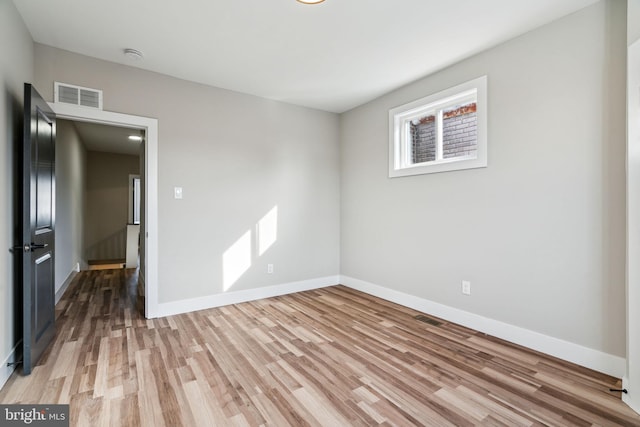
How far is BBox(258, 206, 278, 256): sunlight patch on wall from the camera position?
404 centimetres

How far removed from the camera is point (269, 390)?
1.97 m

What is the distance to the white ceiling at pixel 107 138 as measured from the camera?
5145 millimetres

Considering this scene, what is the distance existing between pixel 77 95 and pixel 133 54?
658 mm

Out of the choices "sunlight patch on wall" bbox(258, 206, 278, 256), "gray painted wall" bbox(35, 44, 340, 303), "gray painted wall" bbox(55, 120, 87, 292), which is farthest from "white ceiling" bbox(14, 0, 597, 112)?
"gray painted wall" bbox(55, 120, 87, 292)

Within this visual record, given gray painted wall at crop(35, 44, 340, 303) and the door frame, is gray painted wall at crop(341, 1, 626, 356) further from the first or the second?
the door frame

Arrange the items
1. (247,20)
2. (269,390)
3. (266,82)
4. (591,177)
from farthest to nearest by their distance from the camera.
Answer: (266,82)
(247,20)
(591,177)
(269,390)

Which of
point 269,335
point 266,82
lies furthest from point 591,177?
point 266,82

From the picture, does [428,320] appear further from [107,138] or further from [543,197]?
[107,138]

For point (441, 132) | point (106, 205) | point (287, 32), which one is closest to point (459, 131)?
point (441, 132)

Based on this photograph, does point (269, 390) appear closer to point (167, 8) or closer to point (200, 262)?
point (200, 262)

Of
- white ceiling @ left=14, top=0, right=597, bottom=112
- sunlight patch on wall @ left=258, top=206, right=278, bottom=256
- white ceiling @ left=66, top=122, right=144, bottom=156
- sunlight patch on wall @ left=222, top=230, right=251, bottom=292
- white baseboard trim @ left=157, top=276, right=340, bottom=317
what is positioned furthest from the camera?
white ceiling @ left=66, top=122, right=144, bottom=156

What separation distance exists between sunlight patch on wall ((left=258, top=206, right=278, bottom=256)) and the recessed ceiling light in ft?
7.05

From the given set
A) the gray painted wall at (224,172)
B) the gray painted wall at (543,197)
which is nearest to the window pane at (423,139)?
the gray painted wall at (543,197)

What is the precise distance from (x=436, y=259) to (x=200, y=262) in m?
2.66
